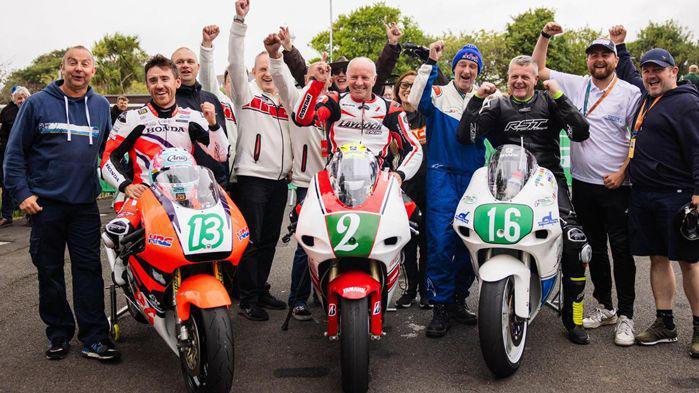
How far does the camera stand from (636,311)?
4.84 metres

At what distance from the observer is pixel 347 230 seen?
10.4 ft

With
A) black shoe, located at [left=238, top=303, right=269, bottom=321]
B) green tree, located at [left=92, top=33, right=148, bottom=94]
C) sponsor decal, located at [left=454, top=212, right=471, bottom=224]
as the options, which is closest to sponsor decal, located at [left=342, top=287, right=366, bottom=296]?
sponsor decal, located at [left=454, top=212, right=471, bottom=224]

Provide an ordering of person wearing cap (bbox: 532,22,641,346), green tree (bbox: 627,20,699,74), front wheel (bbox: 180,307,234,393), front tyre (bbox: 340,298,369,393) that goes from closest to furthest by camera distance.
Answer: front wheel (bbox: 180,307,234,393) → front tyre (bbox: 340,298,369,393) → person wearing cap (bbox: 532,22,641,346) → green tree (bbox: 627,20,699,74)

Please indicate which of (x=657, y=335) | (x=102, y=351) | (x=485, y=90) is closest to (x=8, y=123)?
(x=102, y=351)

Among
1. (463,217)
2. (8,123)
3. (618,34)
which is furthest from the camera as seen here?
(8,123)

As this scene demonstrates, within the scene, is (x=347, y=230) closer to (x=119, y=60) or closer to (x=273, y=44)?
(x=273, y=44)

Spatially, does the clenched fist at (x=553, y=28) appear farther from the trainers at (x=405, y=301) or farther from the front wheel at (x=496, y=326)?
the trainers at (x=405, y=301)

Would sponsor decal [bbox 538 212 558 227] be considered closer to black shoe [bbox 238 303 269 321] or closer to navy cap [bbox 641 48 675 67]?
navy cap [bbox 641 48 675 67]

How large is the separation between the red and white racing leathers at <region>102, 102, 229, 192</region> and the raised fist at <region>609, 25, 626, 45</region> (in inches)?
141

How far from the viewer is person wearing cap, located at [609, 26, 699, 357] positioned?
396 cm

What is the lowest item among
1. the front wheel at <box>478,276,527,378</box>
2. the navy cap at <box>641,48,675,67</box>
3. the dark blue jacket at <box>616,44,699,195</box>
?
the front wheel at <box>478,276,527,378</box>

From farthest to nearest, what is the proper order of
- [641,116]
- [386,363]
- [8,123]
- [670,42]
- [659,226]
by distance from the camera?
1. [670,42]
2. [8,123]
3. [641,116]
4. [659,226]
5. [386,363]

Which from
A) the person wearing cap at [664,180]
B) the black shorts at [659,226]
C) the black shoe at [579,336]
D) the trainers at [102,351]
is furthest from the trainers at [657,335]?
the trainers at [102,351]

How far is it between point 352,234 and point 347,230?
4 centimetres
